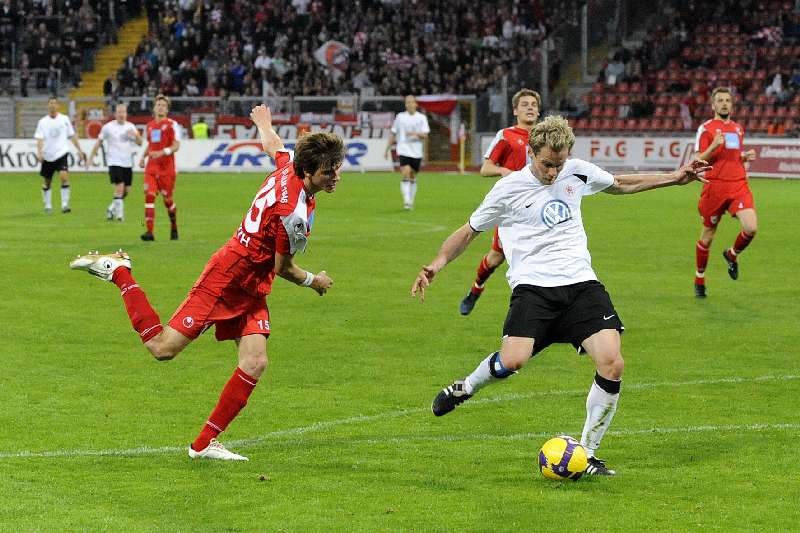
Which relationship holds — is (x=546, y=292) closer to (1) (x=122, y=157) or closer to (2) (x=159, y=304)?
(2) (x=159, y=304)

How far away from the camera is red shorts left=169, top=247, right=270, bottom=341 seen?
28.0 feet

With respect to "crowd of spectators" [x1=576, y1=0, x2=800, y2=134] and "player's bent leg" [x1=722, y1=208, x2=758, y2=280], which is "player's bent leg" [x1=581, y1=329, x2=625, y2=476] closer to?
"player's bent leg" [x1=722, y1=208, x2=758, y2=280]

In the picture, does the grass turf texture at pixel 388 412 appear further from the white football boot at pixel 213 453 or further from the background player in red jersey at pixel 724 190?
the background player in red jersey at pixel 724 190

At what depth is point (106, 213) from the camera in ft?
93.6

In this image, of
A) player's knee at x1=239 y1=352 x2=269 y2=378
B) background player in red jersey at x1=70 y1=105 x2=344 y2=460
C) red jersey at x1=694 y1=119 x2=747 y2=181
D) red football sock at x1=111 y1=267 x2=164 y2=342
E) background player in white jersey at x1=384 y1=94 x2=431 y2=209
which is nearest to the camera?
background player in red jersey at x1=70 y1=105 x2=344 y2=460

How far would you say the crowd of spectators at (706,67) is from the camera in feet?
144

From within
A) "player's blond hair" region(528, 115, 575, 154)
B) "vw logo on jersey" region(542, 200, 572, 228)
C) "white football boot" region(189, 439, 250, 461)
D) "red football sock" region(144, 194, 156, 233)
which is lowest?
"red football sock" region(144, 194, 156, 233)

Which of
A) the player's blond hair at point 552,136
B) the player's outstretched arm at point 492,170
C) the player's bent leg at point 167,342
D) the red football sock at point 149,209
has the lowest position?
the red football sock at point 149,209

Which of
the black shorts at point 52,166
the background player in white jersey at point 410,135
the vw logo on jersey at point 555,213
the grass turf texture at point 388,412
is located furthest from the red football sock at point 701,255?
the black shorts at point 52,166

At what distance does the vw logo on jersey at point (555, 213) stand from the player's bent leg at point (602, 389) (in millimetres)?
785

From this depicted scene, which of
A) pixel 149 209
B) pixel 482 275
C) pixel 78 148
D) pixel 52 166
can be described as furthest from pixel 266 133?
pixel 52 166

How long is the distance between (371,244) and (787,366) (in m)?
11.5

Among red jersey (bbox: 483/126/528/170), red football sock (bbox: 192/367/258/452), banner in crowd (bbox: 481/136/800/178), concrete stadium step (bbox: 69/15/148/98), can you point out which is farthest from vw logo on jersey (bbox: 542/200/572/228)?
concrete stadium step (bbox: 69/15/148/98)

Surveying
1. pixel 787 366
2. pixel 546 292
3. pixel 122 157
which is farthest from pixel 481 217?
pixel 122 157
